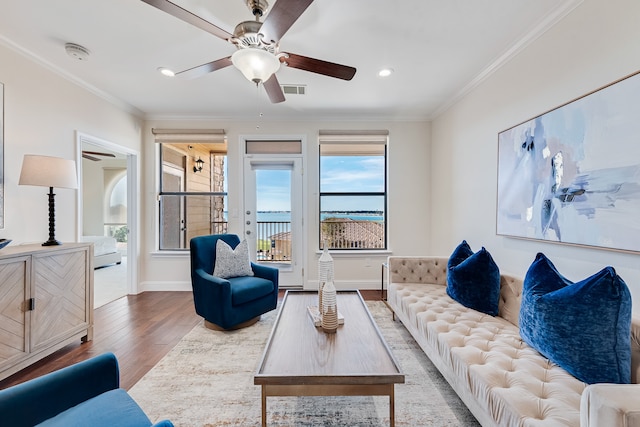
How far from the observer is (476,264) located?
229cm

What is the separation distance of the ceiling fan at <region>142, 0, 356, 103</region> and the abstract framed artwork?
4.95ft

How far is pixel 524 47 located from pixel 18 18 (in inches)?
155

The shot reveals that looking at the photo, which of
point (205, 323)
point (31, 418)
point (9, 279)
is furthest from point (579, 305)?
point (9, 279)

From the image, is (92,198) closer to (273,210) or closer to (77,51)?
(273,210)

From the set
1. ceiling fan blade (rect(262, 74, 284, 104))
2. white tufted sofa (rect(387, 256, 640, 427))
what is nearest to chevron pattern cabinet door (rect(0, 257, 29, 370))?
ceiling fan blade (rect(262, 74, 284, 104))

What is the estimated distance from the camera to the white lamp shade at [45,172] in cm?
229

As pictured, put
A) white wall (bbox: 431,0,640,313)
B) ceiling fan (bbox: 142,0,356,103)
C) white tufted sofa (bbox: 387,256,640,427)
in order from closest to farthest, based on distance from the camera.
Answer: white tufted sofa (bbox: 387,256,640,427), ceiling fan (bbox: 142,0,356,103), white wall (bbox: 431,0,640,313)

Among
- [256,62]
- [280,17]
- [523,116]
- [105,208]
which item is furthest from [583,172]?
[105,208]

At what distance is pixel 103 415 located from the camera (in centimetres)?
106

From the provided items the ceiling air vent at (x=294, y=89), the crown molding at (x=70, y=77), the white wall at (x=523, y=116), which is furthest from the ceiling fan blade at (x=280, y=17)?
the crown molding at (x=70, y=77)

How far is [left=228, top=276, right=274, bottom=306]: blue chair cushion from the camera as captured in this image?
278cm

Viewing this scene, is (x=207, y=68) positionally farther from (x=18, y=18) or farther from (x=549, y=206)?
(x=549, y=206)

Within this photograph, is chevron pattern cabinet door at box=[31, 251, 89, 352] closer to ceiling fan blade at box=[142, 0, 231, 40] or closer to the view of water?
ceiling fan blade at box=[142, 0, 231, 40]

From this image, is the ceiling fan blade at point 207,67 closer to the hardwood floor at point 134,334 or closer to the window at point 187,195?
the window at point 187,195
